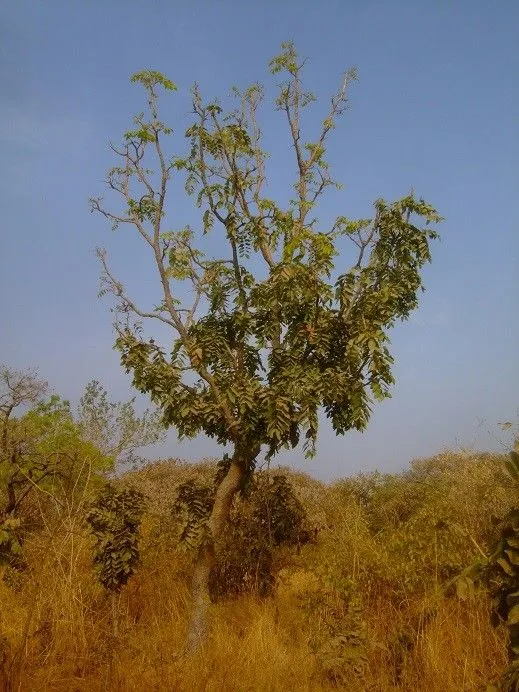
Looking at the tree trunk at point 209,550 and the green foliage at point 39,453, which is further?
the green foliage at point 39,453

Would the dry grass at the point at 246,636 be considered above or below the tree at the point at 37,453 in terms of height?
below

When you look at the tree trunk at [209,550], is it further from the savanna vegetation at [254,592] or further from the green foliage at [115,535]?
the green foliage at [115,535]

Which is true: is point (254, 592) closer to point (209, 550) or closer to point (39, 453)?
point (209, 550)

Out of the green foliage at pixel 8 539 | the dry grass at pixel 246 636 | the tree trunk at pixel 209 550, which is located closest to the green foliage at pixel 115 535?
the dry grass at pixel 246 636

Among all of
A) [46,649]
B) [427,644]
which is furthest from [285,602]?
[46,649]

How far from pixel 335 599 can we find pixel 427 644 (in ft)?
5.97

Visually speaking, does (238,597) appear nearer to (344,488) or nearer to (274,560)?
(274,560)

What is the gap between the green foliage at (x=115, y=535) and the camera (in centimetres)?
885

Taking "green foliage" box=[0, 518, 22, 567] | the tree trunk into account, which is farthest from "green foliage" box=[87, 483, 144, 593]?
"green foliage" box=[0, 518, 22, 567]

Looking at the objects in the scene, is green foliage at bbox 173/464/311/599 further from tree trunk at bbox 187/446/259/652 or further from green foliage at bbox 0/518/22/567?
green foliage at bbox 0/518/22/567

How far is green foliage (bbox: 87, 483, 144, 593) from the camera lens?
885cm

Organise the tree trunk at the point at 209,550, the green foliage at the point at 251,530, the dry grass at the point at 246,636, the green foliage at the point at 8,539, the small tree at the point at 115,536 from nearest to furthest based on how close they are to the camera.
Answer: the dry grass at the point at 246,636 → the green foliage at the point at 8,539 → the tree trunk at the point at 209,550 → the small tree at the point at 115,536 → the green foliage at the point at 251,530

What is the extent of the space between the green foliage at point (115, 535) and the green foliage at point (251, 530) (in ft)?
2.54

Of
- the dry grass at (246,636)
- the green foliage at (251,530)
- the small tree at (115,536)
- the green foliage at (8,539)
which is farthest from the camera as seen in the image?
the green foliage at (251,530)
